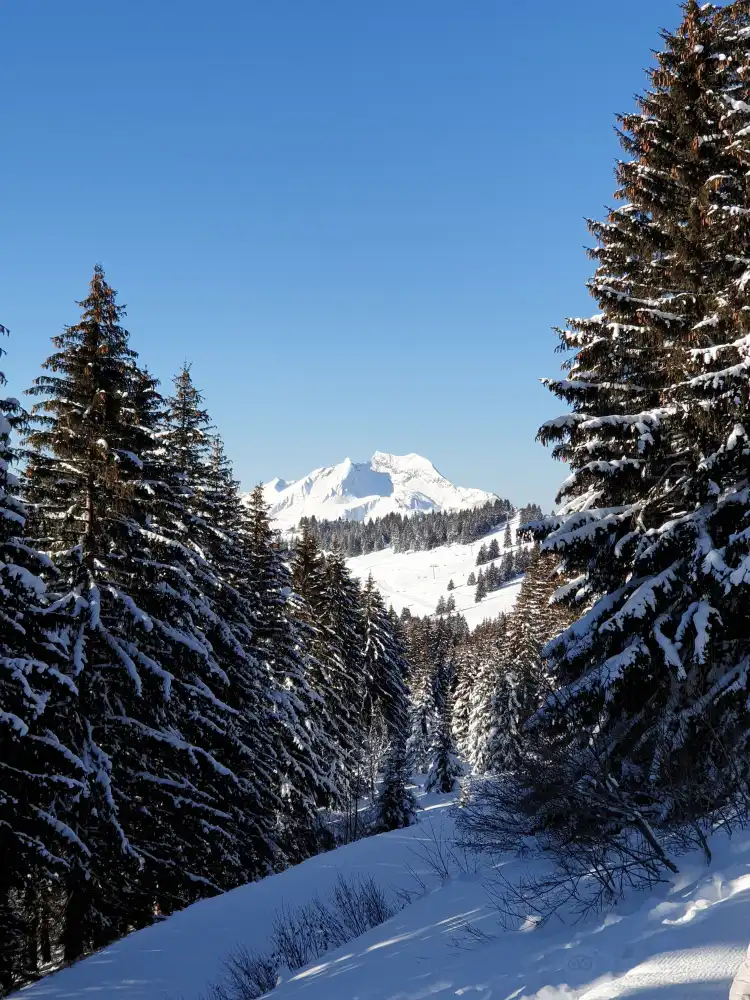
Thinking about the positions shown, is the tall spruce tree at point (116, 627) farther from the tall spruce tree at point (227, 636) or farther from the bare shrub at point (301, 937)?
the bare shrub at point (301, 937)

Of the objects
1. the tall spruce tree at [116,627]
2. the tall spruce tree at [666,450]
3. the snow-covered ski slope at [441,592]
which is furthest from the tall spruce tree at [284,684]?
the snow-covered ski slope at [441,592]

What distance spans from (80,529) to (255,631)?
9.97 metres

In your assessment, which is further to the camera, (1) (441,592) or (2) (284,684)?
(1) (441,592)

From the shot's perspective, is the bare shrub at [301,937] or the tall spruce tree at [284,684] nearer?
the bare shrub at [301,937]

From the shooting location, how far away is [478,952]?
6.66 meters

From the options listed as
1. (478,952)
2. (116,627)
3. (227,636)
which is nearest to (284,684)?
(227,636)

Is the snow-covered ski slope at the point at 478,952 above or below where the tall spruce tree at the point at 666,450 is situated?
below

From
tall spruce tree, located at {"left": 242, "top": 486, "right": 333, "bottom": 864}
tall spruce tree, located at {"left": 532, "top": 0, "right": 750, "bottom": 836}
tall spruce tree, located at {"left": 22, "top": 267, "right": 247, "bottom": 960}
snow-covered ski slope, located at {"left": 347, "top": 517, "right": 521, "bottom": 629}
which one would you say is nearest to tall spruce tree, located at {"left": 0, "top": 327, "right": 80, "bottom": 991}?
tall spruce tree, located at {"left": 22, "top": 267, "right": 247, "bottom": 960}

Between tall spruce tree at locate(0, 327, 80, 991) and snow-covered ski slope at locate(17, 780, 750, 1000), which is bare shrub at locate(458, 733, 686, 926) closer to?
snow-covered ski slope at locate(17, 780, 750, 1000)

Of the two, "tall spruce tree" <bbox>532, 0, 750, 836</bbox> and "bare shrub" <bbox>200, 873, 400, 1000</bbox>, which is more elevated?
"tall spruce tree" <bbox>532, 0, 750, 836</bbox>

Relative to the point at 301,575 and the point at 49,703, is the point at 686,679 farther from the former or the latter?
the point at 301,575

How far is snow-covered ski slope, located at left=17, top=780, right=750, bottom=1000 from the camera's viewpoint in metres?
4.75

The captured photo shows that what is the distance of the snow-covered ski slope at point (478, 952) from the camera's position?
4.75 metres

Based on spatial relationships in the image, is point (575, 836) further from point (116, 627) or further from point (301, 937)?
point (116, 627)
